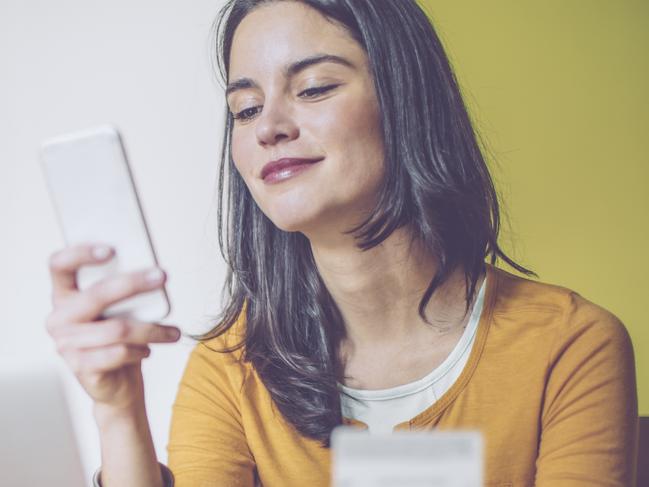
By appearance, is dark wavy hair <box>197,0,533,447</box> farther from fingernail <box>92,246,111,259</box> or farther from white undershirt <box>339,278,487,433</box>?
fingernail <box>92,246,111,259</box>

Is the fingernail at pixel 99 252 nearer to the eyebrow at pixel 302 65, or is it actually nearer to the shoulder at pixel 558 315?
the eyebrow at pixel 302 65

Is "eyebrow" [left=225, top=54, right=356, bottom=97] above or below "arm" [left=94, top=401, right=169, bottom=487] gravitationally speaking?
above

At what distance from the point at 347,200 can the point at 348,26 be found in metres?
0.23

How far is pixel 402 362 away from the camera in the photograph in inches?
37.1

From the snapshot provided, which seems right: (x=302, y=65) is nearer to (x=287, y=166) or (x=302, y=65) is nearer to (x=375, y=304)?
(x=287, y=166)

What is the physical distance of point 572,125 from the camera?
129 centimetres

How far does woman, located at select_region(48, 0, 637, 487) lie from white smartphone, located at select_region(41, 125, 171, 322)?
279 millimetres

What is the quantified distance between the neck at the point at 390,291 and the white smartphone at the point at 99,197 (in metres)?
0.41

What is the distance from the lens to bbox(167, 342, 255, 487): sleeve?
89 cm

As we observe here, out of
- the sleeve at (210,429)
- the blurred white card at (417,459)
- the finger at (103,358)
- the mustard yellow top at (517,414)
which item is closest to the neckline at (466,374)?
the mustard yellow top at (517,414)

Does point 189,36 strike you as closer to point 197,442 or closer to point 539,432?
point 197,442

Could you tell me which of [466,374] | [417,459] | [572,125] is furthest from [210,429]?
[572,125]

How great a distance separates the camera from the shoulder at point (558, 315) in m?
0.88

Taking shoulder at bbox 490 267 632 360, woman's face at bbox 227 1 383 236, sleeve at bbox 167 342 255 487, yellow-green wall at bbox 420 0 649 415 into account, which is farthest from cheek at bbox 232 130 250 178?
yellow-green wall at bbox 420 0 649 415
